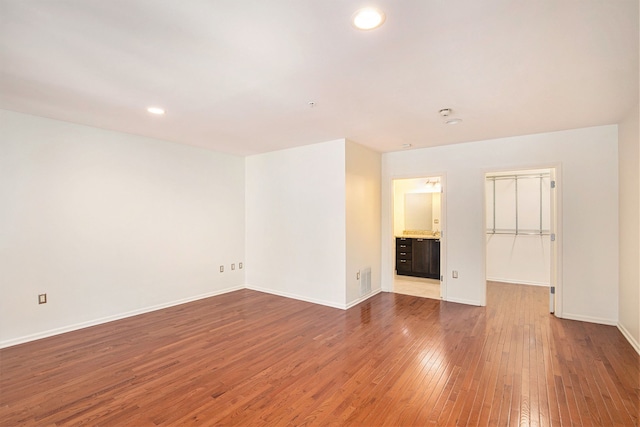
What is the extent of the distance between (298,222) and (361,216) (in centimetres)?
106

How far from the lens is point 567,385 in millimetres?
2451

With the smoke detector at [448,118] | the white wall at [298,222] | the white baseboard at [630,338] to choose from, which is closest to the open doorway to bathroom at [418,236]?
the white wall at [298,222]

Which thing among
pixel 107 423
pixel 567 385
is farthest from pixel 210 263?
pixel 567 385

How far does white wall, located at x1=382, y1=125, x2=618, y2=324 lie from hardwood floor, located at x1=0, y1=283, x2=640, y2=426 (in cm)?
49

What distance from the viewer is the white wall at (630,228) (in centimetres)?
308

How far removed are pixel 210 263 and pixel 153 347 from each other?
2.13 meters

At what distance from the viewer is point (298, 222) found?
504cm

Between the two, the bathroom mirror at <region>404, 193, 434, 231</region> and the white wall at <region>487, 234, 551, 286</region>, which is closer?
the white wall at <region>487, 234, 551, 286</region>

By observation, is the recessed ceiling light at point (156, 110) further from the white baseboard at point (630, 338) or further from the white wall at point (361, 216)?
the white baseboard at point (630, 338)

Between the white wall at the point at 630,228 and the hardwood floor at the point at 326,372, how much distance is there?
10.5 inches

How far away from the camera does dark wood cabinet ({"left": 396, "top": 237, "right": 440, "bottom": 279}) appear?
6328 millimetres

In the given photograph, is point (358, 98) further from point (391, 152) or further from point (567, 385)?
point (567, 385)

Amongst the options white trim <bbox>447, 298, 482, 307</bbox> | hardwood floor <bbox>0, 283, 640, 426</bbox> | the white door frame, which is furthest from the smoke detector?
white trim <bbox>447, 298, 482, 307</bbox>

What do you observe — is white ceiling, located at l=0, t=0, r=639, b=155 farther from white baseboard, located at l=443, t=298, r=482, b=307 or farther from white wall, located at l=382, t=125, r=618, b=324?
white baseboard, located at l=443, t=298, r=482, b=307
